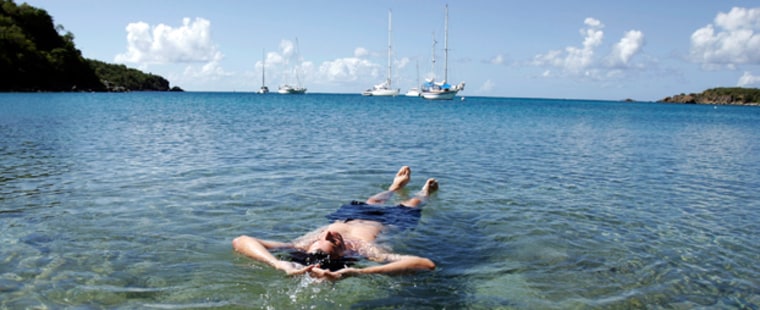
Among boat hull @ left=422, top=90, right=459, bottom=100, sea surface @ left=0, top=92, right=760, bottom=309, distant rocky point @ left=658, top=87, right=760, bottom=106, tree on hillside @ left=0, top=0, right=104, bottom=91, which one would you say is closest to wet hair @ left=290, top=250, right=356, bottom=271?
sea surface @ left=0, top=92, right=760, bottom=309

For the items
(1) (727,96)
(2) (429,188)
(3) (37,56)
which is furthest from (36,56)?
(1) (727,96)

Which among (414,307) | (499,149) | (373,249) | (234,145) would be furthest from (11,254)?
(499,149)

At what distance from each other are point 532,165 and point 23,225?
1388cm

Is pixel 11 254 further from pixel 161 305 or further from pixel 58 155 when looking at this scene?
pixel 58 155

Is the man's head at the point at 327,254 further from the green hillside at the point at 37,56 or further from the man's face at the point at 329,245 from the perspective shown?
the green hillside at the point at 37,56

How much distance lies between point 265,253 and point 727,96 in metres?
219

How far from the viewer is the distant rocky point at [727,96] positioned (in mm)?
177500

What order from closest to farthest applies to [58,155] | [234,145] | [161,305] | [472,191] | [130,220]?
[161,305]
[130,220]
[472,191]
[58,155]
[234,145]

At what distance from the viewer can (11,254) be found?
638 cm

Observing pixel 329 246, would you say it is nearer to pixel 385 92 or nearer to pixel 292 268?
pixel 292 268

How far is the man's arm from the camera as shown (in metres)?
5.86

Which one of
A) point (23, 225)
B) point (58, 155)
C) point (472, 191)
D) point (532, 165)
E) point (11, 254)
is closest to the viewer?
point (11, 254)

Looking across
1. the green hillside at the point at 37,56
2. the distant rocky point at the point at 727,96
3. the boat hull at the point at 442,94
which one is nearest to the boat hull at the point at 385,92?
the boat hull at the point at 442,94

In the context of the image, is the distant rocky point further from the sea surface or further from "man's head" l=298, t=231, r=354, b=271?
"man's head" l=298, t=231, r=354, b=271
